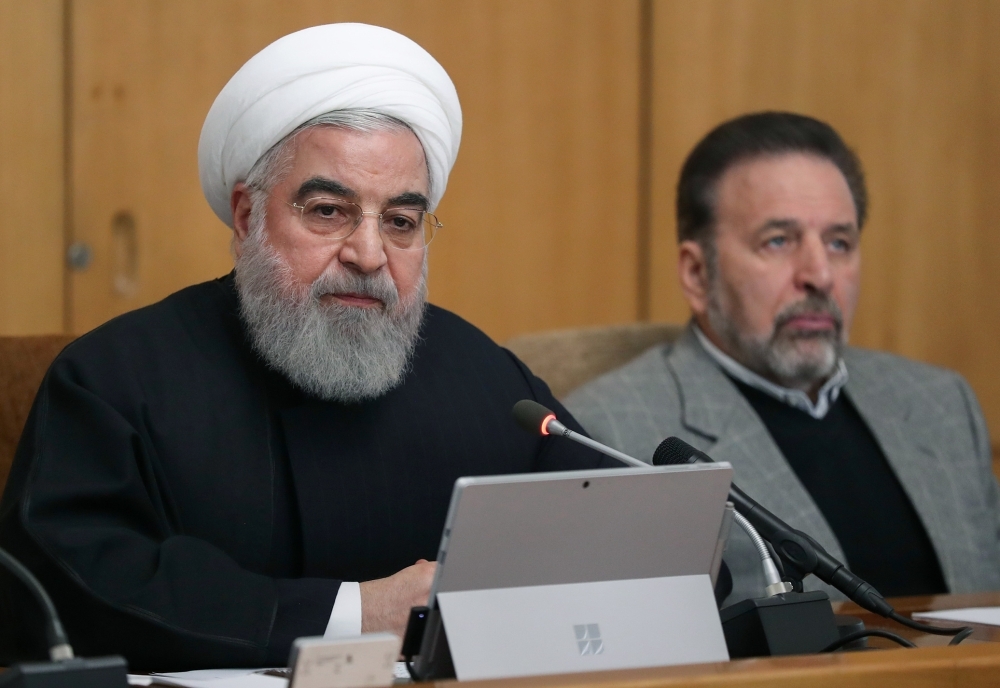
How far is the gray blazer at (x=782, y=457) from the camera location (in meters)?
2.57

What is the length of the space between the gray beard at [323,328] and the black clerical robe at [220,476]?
52 millimetres

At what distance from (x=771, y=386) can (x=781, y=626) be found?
152cm

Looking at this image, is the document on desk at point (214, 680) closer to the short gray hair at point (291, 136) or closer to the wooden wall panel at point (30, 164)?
the short gray hair at point (291, 136)

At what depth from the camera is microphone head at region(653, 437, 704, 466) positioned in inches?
59.4

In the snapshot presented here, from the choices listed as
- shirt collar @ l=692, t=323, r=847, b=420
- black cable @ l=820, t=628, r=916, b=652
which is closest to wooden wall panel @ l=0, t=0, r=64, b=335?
shirt collar @ l=692, t=323, r=847, b=420

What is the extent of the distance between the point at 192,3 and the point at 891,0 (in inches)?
88.2

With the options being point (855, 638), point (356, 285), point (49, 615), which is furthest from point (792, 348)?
point (49, 615)

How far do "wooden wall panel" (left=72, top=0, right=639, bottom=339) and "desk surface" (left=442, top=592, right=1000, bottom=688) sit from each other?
251cm

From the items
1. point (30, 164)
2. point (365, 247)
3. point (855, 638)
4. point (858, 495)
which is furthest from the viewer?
point (30, 164)

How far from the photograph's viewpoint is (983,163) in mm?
4105

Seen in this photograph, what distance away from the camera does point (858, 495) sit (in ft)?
9.09

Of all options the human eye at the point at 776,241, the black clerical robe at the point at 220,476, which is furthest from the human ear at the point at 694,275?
the black clerical robe at the point at 220,476

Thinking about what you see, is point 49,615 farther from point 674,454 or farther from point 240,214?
point 240,214

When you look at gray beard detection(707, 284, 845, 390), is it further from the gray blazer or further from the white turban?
the white turban
